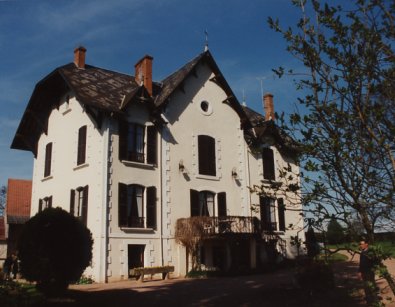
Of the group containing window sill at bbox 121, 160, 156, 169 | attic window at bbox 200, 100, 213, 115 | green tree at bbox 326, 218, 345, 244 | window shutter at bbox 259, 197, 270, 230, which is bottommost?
green tree at bbox 326, 218, 345, 244

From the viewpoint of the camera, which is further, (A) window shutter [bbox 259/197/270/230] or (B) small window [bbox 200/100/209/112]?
(A) window shutter [bbox 259/197/270/230]

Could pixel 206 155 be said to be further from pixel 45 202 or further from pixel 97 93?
pixel 45 202

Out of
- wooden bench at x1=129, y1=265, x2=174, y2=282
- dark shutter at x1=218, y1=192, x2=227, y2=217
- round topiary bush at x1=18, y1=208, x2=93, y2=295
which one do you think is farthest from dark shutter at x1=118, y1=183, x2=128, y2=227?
round topiary bush at x1=18, y1=208, x2=93, y2=295

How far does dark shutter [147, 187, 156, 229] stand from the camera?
19766 mm

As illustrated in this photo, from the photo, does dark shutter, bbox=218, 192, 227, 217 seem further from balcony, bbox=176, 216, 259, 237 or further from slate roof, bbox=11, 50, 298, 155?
slate roof, bbox=11, 50, 298, 155

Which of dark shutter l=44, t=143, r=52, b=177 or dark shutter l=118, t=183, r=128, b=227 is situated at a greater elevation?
dark shutter l=44, t=143, r=52, b=177

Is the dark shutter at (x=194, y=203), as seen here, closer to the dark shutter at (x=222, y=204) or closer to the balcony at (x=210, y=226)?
the balcony at (x=210, y=226)

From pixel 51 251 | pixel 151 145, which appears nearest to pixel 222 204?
pixel 151 145

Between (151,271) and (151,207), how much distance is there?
3.13 meters

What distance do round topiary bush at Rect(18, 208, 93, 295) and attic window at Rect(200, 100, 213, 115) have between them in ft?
40.3

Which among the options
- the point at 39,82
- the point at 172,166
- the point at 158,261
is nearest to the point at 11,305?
the point at 158,261

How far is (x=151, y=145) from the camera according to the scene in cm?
2078

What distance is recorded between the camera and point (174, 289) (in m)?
14.7

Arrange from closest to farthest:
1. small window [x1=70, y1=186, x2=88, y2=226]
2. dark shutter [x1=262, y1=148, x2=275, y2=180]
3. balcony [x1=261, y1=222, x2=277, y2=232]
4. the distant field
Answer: the distant field < small window [x1=70, y1=186, x2=88, y2=226] < balcony [x1=261, y1=222, x2=277, y2=232] < dark shutter [x1=262, y1=148, x2=275, y2=180]
